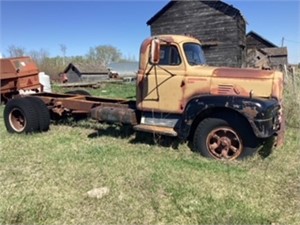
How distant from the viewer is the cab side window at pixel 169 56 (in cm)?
695

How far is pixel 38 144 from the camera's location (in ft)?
24.8

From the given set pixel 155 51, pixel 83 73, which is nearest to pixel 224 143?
pixel 155 51

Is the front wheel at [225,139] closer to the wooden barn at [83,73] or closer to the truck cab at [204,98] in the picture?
the truck cab at [204,98]

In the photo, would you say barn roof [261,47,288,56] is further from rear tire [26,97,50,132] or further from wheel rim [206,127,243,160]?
wheel rim [206,127,243,160]

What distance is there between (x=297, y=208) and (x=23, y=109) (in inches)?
250

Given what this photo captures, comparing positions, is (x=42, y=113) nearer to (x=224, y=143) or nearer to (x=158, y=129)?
(x=158, y=129)

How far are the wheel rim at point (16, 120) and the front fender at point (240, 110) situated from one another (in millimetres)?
4118

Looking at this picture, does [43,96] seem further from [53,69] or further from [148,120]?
[53,69]

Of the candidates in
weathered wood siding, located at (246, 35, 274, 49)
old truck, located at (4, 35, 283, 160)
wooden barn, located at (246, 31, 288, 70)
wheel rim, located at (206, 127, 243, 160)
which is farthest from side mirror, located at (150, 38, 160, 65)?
weathered wood siding, located at (246, 35, 274, 49)

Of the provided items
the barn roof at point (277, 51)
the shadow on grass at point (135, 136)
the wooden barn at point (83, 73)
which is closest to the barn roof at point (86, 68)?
the wooden barn at point (83, 73)

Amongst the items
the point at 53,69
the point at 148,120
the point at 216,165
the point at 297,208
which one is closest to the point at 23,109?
the point at 148,120

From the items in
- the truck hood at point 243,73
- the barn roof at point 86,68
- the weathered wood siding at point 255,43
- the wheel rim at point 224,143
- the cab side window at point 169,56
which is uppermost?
the weathered wood siding at point 255,43

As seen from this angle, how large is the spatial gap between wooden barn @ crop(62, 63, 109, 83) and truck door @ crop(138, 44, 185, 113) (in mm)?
40305

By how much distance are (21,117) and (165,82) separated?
12.9 feet
